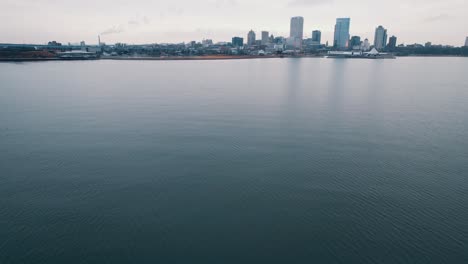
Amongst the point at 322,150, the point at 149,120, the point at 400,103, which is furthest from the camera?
the point at 400,103

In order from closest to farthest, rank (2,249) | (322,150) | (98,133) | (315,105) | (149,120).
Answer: (2,249), (322,150), (98,133), (149,120), (315,105)

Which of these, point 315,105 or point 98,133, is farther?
point 315,105

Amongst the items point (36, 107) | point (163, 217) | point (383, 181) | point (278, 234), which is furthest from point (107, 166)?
point (36, 107)

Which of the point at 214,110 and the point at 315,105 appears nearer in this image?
the point at 214,110

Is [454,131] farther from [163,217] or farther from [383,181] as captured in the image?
[163,217]

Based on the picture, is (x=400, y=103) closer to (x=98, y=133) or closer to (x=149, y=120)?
(x=149, y=120)

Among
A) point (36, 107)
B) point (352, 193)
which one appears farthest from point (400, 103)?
point (36, 107)
